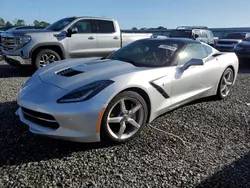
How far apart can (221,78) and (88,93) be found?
9.88 feet

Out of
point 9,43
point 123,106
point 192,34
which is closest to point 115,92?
point 123,106

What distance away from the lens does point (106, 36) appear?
306 inches

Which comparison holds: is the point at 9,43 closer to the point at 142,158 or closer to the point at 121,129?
the point at 121,129

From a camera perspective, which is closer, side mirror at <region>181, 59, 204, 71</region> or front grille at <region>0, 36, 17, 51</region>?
side mirror at <region>181, 59, 204, 71</region>

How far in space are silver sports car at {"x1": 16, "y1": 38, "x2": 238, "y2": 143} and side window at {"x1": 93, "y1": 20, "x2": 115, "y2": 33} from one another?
12.5ft

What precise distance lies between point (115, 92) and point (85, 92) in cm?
34

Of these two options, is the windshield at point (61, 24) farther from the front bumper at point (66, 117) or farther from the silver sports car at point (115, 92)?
the front bumper at point (66, 117)

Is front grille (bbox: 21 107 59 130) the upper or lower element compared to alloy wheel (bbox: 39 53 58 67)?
lower

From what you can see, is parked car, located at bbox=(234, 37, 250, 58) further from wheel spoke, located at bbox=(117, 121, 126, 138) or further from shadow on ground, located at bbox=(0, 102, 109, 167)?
shadow on ground, located at bbox=(0, 102, 109, 167)

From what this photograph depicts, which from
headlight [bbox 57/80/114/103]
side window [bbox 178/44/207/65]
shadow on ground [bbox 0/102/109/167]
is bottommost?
shadow on ground [bbox 0/102/109/167]

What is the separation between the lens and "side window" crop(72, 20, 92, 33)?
7368mm

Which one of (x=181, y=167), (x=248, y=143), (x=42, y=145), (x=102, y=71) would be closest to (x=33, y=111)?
(x=42, y=145)

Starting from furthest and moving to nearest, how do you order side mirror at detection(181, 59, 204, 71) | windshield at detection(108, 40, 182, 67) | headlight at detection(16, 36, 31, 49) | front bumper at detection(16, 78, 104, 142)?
1. headlight at detection(16, 36, 31, 49)
2. windshield at detection(108, 40, 182, 67)
3. side mirror at detection(181, 59, 204, 71)
4. front bumper at detection(16, 78, 104, 142)

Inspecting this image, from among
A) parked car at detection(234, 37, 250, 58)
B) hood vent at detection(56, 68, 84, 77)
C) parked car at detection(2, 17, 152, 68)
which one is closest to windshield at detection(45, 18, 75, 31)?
parked car at detection(2, 17, 152, 68)
